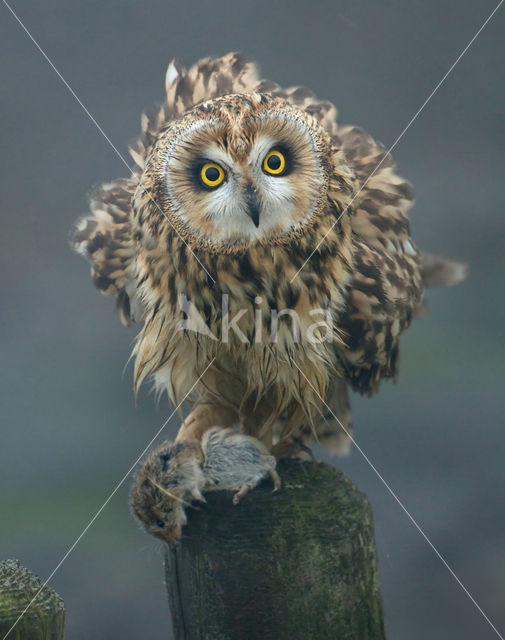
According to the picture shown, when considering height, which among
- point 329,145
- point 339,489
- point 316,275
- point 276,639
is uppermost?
point 329,145

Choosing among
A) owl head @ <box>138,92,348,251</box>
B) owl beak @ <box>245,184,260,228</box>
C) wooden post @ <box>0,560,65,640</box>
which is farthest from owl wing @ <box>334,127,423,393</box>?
wooden post @ <box>0,560,65,640</box>

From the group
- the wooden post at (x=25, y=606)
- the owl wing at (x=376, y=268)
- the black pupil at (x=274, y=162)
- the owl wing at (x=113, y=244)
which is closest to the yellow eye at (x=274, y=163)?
the black pupil at (x=274, y=162)

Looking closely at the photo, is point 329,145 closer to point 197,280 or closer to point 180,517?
point 197,280

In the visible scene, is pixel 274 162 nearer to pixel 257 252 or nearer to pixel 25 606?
pixel 257 252

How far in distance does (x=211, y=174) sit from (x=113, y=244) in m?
0.45

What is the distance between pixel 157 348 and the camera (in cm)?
166

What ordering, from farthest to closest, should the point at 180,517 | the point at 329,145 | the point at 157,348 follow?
1. the point at 157,348
2. the point at 329,145
3. the point at 180,517

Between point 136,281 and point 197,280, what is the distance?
6.7 inches

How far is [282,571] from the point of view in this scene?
1150 mm

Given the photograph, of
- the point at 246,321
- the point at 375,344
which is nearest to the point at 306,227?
the point at 246,321

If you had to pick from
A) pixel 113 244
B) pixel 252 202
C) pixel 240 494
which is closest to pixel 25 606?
pixel 240 494

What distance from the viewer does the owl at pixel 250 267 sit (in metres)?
1.39

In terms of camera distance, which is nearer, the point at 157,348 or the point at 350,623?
the point at 350,623

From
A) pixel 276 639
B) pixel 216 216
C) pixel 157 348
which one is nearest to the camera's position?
pixel 276 639
